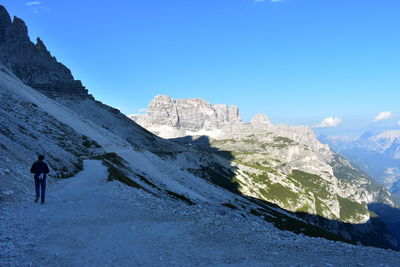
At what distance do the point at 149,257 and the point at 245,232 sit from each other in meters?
7.52

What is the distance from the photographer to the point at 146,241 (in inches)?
674

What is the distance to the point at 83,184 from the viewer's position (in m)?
34.2

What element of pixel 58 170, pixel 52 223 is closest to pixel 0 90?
pixel 58 170

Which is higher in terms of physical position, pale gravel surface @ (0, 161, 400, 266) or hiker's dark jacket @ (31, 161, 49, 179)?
hiker's dark jacket @ (31, 161, 49, 179)

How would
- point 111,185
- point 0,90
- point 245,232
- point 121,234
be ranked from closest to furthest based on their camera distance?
point 121,234
point 245,232
point 111,185
point 0,90

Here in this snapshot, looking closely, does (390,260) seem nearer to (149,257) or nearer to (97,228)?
(149,257)

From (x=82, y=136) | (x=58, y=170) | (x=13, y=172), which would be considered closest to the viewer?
(x=13, y=172)

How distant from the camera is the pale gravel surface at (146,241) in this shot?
1438cm

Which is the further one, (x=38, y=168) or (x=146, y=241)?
(x=38, y=168)

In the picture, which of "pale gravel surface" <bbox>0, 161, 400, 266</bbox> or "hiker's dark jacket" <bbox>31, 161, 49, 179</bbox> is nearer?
"pale gravel surface" <bbox>0, 161, 400, 266</bbox>

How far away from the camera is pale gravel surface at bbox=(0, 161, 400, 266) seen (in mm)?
14383

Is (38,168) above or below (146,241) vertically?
above

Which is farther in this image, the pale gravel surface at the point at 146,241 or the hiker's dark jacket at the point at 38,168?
the hiker's dark jacket at the point at 38,168

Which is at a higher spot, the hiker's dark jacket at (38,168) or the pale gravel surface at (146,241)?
the hiker's dark jacket at (38,168)
